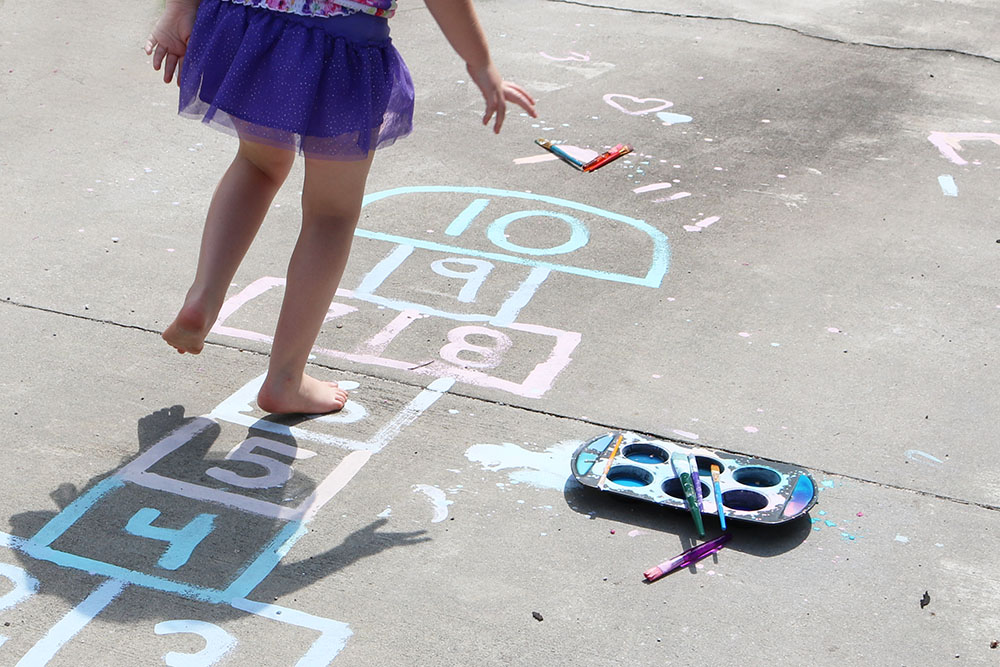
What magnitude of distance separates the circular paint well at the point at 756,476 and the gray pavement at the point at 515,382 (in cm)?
11

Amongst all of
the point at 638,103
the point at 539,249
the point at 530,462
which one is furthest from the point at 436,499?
the point at 638,103

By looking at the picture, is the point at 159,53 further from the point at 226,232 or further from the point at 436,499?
the point at 436,499

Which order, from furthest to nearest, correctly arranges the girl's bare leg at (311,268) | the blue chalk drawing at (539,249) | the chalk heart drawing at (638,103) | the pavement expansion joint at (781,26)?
1. the pavement expansion joint at (781,26)
2. the chalk heart drawing at (638,103)
3. the blue chalk drawing at (539,249)
4. the girl's bare leg at (311,268)

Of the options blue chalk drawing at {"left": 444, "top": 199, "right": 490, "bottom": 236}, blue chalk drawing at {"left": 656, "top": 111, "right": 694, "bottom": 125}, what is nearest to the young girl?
blue chalk drawing at {"left": 444, "top": 199, "right": 490, "bottom": 236}

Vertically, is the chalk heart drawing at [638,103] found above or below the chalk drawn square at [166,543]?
above

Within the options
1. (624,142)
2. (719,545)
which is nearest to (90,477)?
(719,545)

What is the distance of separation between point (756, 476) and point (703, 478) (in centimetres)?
13

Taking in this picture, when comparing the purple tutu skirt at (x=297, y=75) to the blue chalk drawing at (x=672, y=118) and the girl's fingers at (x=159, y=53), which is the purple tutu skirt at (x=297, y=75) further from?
the blue chalk drawing at (x=672, y=118)

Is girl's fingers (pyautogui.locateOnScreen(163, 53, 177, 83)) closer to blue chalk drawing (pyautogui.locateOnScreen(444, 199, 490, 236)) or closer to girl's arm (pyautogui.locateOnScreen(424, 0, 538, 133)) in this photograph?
girl's arm (pyautogui.locateOnScreen(424, 0, 538, 133))

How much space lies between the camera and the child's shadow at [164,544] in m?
2.36

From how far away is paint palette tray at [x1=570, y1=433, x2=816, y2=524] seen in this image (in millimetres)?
2650

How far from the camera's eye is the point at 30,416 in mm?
2902

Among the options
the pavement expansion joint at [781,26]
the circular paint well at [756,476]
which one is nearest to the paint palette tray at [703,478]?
the circular paint well at [756,476]

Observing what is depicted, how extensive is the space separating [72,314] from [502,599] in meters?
1.69
